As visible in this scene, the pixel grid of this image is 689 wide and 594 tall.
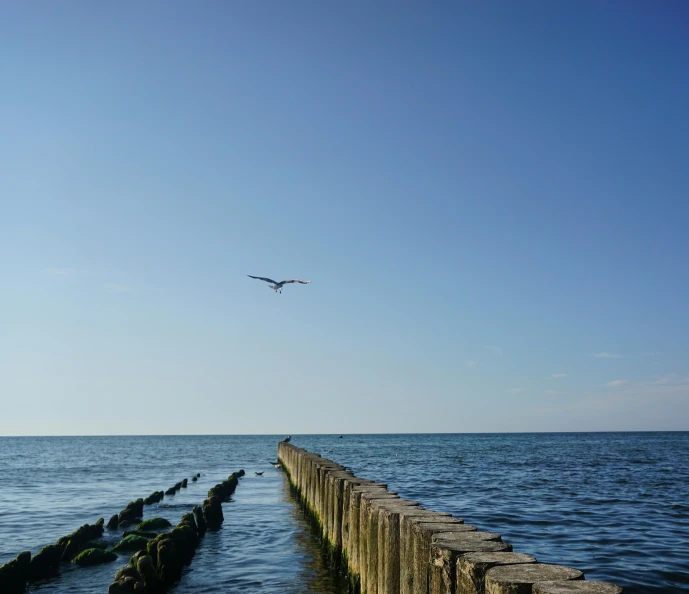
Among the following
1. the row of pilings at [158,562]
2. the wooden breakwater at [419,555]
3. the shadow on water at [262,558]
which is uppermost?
the wooden breakwater at [419,555]

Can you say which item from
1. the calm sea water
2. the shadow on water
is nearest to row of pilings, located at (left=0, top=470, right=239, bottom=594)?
the calm sea water

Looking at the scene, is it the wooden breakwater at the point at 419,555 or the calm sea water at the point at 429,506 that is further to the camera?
the calm sea water at the point at 429,506

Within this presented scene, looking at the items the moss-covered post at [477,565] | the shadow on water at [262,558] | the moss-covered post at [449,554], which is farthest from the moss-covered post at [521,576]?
the shadow on water at [262,558]

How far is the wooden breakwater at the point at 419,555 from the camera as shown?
4059 mm

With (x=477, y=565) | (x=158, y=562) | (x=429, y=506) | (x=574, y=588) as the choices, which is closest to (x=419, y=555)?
(x=477, y=565)

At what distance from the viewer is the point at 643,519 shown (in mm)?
15711

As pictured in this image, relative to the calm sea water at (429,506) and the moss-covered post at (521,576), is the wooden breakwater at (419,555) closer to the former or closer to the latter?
the moss-covered post at (521,576)

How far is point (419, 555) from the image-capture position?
559cm

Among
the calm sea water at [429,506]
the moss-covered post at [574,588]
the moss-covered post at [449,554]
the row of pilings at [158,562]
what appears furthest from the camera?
the calm sea water at [429,506]

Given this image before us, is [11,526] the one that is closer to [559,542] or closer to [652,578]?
[559,542]

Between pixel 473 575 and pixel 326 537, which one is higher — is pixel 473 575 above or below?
above

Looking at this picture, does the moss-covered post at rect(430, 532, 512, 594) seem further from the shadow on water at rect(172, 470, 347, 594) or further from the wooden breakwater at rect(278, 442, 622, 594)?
the shadow on water at rect(172, 470, 347, 594)

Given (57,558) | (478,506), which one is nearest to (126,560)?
(57,558)

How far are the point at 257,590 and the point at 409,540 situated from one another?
400 cm
